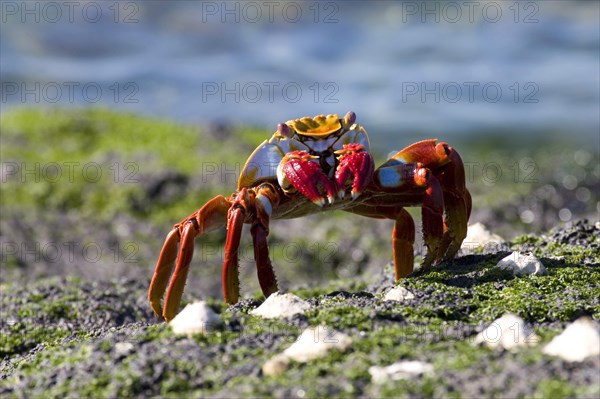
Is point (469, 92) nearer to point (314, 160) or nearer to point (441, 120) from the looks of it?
point (441, 120)

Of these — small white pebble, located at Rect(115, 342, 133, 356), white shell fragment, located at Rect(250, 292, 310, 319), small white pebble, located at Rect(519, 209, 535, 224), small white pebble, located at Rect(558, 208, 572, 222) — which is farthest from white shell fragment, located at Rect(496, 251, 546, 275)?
small white pebble, located at Rect(558, 208, 572, 222)

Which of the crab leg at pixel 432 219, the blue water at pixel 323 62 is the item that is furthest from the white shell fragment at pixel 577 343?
the blue water at pixel 323 62

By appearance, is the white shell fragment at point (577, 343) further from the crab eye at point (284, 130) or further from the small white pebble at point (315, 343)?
the crab eye at point (284, 130)

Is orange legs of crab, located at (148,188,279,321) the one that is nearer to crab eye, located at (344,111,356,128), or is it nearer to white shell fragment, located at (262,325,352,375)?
crab eye, located at (344,111,356,128)

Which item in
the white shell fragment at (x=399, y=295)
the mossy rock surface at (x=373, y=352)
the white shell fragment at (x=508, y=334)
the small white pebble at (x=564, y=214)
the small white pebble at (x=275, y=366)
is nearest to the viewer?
the mossy rock surface at (x=373, y=352)

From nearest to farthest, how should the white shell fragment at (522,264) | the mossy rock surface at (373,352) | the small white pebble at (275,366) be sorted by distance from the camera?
the mossy rock surface at (373,352)
the small white pebble at (275,366)
the white shell fragment at (522,264)

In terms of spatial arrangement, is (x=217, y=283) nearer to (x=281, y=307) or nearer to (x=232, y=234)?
(x=232, y=234)

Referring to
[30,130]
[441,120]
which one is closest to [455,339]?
[30,130]
